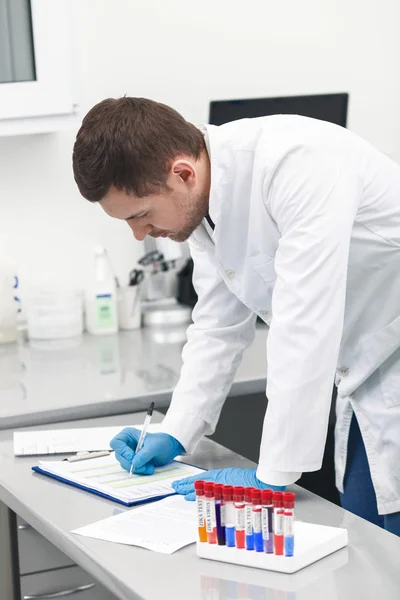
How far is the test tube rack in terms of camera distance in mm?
1310

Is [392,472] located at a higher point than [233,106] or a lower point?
lower

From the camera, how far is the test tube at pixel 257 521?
4.28 feet

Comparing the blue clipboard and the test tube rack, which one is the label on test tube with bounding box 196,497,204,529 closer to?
the test tube rack

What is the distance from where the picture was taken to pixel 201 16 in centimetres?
300

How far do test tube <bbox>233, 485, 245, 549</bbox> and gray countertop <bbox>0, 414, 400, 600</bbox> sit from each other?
40 mm

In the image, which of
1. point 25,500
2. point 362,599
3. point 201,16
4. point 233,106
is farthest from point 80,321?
point 362,599

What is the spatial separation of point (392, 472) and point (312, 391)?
0.29 meters

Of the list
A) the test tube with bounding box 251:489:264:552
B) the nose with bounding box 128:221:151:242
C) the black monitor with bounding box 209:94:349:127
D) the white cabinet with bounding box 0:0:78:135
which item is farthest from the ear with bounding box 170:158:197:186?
A: the black monitor with bounding box 209:94:349:127

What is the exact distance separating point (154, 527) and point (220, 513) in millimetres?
168

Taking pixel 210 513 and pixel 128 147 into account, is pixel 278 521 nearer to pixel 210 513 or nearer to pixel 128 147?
pixel 210 513

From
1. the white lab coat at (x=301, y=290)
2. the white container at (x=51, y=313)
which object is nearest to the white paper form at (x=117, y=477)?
the white lab coat at (x=301, y=290)

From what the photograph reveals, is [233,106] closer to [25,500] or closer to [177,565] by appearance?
[25,500]

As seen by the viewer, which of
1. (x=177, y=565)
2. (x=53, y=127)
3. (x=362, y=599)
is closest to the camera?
(x=362, y=599)

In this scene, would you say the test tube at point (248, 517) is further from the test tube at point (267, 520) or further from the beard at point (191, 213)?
the beard at point (191, 213)
